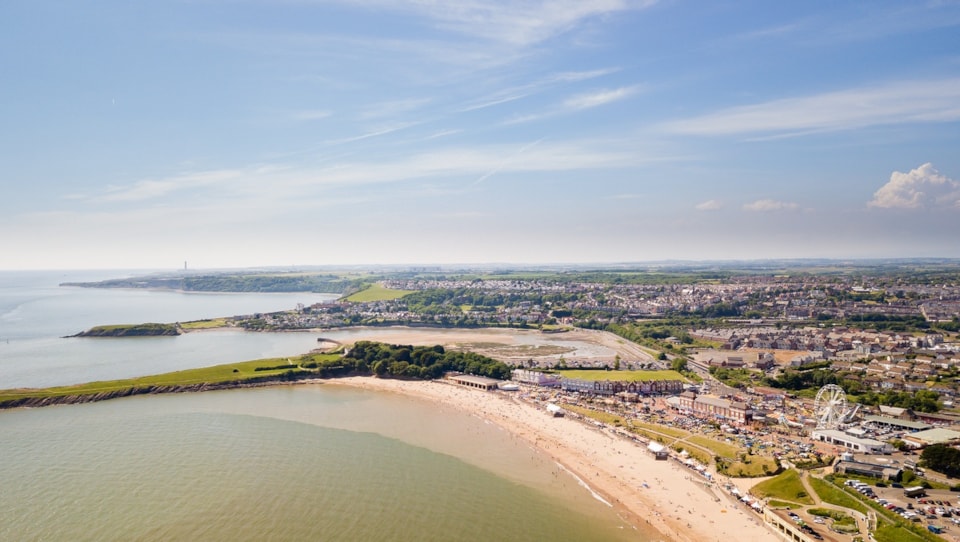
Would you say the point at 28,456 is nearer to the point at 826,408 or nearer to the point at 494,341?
the point at 826,408

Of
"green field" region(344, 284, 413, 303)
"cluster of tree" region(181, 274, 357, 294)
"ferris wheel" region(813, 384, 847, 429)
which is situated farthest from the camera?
"cluster of tree" region(181, 274, 357, 294)

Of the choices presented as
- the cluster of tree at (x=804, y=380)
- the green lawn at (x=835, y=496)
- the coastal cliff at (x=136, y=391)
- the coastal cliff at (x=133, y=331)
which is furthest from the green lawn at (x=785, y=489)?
the coastal cliff at (x=133, y=331)

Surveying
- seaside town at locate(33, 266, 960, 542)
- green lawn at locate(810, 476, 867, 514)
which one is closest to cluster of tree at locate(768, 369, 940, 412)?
seaside town at locate(33, 266, 960, 542)

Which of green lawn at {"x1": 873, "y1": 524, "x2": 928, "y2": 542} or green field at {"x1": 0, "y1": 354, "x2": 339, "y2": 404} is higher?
green field at {"x1": 0, "y1": 354, "x2": 339, "y2": 404}

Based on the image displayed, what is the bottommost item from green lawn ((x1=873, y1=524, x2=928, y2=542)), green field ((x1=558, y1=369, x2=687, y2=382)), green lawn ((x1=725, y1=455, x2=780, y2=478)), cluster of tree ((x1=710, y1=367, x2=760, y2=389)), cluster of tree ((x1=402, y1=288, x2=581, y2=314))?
cluster of tree ((x1=710, y1=367, x2=760, y2=389))

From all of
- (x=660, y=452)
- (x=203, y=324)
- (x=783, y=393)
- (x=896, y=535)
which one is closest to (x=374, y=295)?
(x=203, y=324)

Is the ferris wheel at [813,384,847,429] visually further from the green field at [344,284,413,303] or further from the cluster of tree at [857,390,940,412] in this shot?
the green field at [344,284,413,303]
